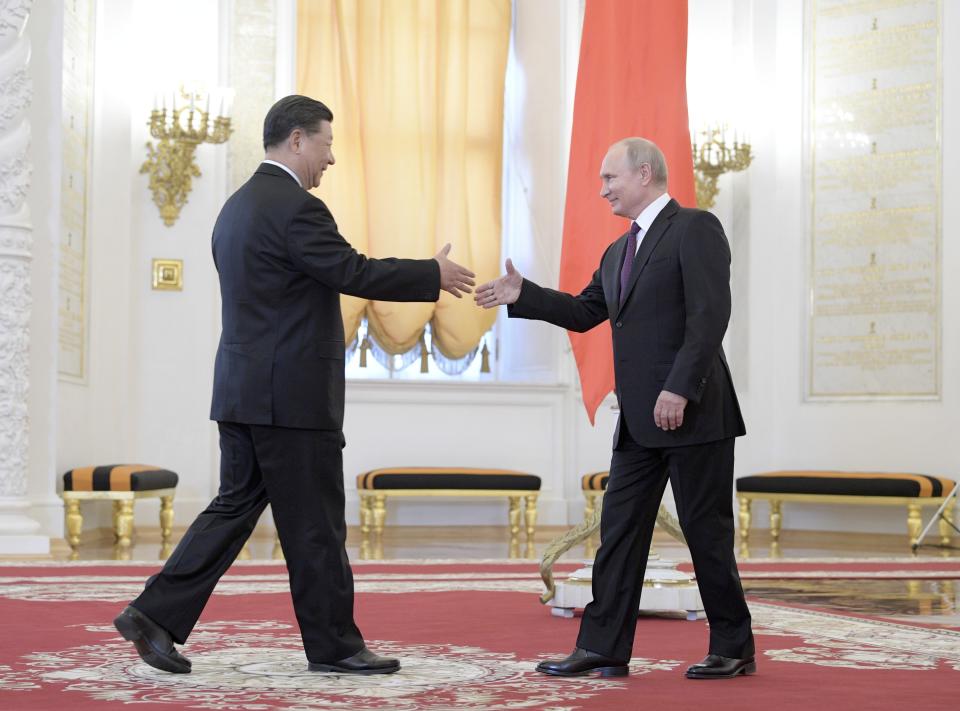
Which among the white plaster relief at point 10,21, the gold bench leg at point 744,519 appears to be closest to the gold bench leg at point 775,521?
the gold bench leg at point 744,519

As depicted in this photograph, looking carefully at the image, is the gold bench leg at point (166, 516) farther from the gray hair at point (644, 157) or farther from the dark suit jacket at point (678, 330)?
the gray hair at point (644, 157)

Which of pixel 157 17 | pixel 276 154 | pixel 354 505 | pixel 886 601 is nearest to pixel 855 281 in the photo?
pixel 354 505

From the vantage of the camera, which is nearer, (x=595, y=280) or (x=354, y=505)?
(x=595, y=280)

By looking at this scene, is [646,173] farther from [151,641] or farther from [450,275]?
[151,641]

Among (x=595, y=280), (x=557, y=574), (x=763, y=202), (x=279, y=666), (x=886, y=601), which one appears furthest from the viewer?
(x=763, y=202)

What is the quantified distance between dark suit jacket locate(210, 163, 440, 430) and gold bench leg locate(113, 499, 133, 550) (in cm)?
490

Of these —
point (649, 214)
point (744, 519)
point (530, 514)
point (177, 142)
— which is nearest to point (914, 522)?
point (744, 519)

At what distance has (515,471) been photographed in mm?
9234

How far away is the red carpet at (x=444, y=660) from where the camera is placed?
2.75 metres

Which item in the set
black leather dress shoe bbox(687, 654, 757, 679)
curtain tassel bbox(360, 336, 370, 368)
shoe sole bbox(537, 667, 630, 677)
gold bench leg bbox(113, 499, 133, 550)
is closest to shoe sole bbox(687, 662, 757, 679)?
black leather dress shoe bbox(687, 654, 757, 679)

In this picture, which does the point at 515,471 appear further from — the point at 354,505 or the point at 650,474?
the point at 650,474

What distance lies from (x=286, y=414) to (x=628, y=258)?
3.23ft

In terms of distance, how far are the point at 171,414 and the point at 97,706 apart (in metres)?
6.63

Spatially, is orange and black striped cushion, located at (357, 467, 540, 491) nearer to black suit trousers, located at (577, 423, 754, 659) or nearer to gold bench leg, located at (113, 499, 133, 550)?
gold bench leg, located at (113, 499, 133, 550)
